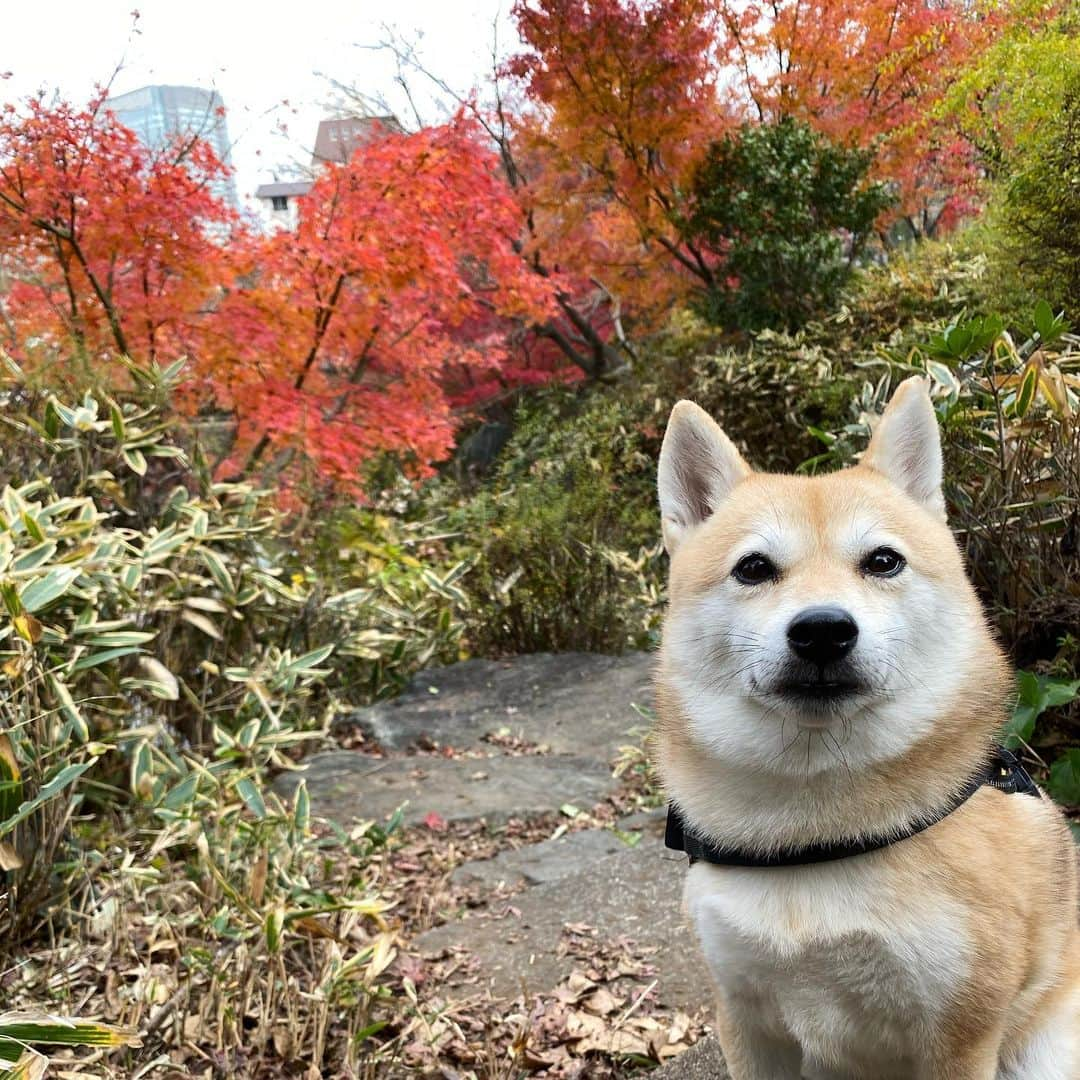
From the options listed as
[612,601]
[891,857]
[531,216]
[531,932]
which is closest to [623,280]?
[531,216]

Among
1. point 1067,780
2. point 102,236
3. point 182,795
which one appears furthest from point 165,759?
point 102,236

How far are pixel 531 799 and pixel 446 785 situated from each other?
1.54 feet

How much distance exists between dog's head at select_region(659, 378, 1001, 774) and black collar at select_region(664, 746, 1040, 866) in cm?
13

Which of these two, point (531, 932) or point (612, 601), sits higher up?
point (612, 601)

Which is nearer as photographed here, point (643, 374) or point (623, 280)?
point (643, 374)

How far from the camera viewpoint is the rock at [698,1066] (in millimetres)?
2033

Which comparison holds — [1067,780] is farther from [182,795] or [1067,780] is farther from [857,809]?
[182,795]

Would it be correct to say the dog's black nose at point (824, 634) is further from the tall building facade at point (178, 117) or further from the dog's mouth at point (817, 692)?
the tall building facade at point (178, 117)

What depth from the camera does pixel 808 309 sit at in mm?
8820

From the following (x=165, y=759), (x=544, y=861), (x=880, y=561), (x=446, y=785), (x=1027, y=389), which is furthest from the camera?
(x=446, y=785)

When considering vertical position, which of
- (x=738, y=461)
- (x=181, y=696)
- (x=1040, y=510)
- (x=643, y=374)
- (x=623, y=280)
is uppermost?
(x=623, y=280)

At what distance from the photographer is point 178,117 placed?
5555mm

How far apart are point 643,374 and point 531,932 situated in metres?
8.70

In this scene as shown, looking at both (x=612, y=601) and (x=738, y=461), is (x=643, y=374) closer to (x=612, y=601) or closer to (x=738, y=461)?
(x=612, y=601)
